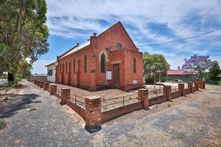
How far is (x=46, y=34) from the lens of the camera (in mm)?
22969

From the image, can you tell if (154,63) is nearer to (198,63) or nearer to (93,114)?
(198,63)

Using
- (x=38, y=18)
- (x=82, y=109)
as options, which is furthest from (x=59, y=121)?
(x=38, y=18)

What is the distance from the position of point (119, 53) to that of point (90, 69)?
3.97 metres

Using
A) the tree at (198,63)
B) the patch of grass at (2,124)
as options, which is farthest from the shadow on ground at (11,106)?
the tree at (198,63)

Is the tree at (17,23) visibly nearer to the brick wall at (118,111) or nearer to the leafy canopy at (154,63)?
the brick wall at (118,111)

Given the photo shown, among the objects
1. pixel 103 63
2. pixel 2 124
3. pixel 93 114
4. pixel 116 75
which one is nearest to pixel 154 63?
pixel 116 75

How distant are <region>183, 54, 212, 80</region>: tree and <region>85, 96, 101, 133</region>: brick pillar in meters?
41.9

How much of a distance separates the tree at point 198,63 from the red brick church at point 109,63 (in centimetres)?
2795

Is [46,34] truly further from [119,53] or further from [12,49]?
[119,53]

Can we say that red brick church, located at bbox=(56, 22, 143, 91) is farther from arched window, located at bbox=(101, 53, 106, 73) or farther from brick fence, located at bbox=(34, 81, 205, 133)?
brick fence, located at bbox=(34, 81, 205, 133)

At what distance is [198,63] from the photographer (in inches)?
1622

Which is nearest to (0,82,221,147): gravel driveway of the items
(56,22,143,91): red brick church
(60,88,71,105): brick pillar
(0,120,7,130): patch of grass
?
(0,120,7,130): patch of grass

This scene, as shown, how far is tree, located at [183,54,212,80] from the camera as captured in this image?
132 ft

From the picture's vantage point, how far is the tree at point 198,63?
40213 millimetres
